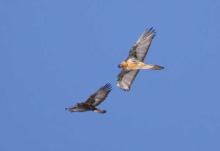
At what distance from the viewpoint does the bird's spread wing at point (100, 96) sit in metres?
16.9

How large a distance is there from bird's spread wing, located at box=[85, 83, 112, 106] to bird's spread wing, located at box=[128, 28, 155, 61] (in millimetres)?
1525

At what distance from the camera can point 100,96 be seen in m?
17.1

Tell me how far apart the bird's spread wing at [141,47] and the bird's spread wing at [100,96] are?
1.53 metres

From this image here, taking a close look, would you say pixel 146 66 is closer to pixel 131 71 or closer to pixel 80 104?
pixel 131 71

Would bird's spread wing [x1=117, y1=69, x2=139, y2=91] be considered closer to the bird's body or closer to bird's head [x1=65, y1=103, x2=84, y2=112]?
the bird's body

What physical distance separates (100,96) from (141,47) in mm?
2503

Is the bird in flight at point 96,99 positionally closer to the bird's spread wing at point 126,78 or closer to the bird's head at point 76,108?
the bird's head at point 76,108

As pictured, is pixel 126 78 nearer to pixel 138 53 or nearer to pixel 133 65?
pixel 133 65

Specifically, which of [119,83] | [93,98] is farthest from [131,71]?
[93,98]

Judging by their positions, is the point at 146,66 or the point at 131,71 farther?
the point at 131,71

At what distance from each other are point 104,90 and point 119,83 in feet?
2.82

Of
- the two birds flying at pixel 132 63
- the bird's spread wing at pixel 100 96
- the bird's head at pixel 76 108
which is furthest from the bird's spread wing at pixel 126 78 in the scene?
the bird's head at pixel 76 108

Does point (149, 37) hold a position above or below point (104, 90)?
above

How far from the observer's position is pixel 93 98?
668 inches
